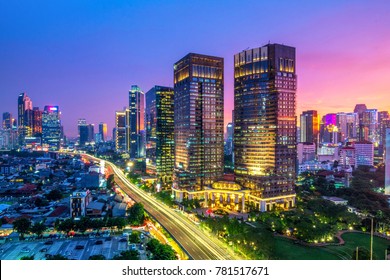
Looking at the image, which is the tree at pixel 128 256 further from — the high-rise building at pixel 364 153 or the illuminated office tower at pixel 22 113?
the illuminated office tower at pixel 22 113

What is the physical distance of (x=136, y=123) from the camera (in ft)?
167

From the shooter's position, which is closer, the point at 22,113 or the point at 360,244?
the point at 360,244

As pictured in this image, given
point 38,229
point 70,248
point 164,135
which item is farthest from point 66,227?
point 164,135

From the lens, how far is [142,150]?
49.0 metres

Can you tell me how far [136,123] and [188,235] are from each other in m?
41.4

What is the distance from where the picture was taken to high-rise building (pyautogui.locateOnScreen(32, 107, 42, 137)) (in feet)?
184

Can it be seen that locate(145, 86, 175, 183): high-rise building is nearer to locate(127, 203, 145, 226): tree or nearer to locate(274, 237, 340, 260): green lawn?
locate(127, 203, 145, 226): tree

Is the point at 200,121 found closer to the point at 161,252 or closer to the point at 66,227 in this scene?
the point at 66,227

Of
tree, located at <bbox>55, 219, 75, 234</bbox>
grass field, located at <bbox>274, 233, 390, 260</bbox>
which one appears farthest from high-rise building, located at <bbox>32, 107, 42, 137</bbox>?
grass field, located at <bbox>274, 233, 390, 260</bbox>

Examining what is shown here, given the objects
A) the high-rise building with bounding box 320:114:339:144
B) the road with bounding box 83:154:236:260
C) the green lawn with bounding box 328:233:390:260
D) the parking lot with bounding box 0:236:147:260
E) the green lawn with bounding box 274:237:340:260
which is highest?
the high-rise building with bounding box 320:114:339:144

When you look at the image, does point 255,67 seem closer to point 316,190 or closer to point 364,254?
point 316,190

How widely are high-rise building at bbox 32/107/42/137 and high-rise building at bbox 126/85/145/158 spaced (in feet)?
68.7

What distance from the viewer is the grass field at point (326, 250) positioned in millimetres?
10055

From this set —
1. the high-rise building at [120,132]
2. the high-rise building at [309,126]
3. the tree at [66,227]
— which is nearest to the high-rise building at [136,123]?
the high-rise building at [120,132]
